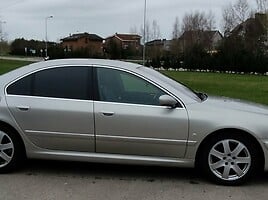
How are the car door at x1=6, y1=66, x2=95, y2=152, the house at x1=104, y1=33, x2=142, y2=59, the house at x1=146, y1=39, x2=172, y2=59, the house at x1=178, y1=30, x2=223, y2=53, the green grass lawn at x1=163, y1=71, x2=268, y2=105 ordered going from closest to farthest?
1. the car door at x1=6, y1=66, x2=95, y2=152
2. the green grass lawn at x1=163, y1=71, x2=268, y2=105
3. the house at x1=104, y1=33, x2=142, y2=59
4. the house at x1=146, y1=39, x2=172, y2=59
5. the house at x1=178, y1=30, x2=223, y2=53

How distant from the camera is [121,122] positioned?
5.26 meters

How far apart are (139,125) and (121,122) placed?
210 mm

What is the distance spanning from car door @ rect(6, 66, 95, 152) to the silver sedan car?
0.01 meters

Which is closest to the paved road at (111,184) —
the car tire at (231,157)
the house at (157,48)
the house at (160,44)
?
the car tire at (231,157)

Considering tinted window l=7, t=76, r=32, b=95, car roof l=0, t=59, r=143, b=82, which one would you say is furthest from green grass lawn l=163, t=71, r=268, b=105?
tinted window l=7, t=76, r=32, b=95

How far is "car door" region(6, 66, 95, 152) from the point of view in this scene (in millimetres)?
5355

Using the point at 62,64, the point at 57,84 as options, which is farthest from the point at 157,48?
the point at 57,84

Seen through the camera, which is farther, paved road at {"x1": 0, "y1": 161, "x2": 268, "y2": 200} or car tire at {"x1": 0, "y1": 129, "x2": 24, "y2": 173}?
car tire at {"x1": 0, "y1": 129, "x2": 24, "y2": 173}

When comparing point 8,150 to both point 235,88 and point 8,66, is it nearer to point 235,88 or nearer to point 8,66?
point 235,88

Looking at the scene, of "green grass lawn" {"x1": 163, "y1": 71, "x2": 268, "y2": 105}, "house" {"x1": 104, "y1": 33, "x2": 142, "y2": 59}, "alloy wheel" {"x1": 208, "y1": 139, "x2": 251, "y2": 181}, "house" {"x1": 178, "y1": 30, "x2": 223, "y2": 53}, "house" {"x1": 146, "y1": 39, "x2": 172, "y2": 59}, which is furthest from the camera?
"house" {"x1": 178, "y1": 30, "x2": 223, "y2": 53}

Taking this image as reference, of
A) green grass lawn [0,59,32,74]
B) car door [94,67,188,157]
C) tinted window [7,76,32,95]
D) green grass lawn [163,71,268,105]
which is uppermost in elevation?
tinted window [7,76,32,95]

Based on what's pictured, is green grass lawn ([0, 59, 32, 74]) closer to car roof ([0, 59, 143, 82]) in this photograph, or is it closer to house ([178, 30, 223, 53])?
car roof ([0, 59, 143, 82])

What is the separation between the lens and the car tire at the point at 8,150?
550 cm

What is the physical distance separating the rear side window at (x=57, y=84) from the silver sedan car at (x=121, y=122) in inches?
0.5
